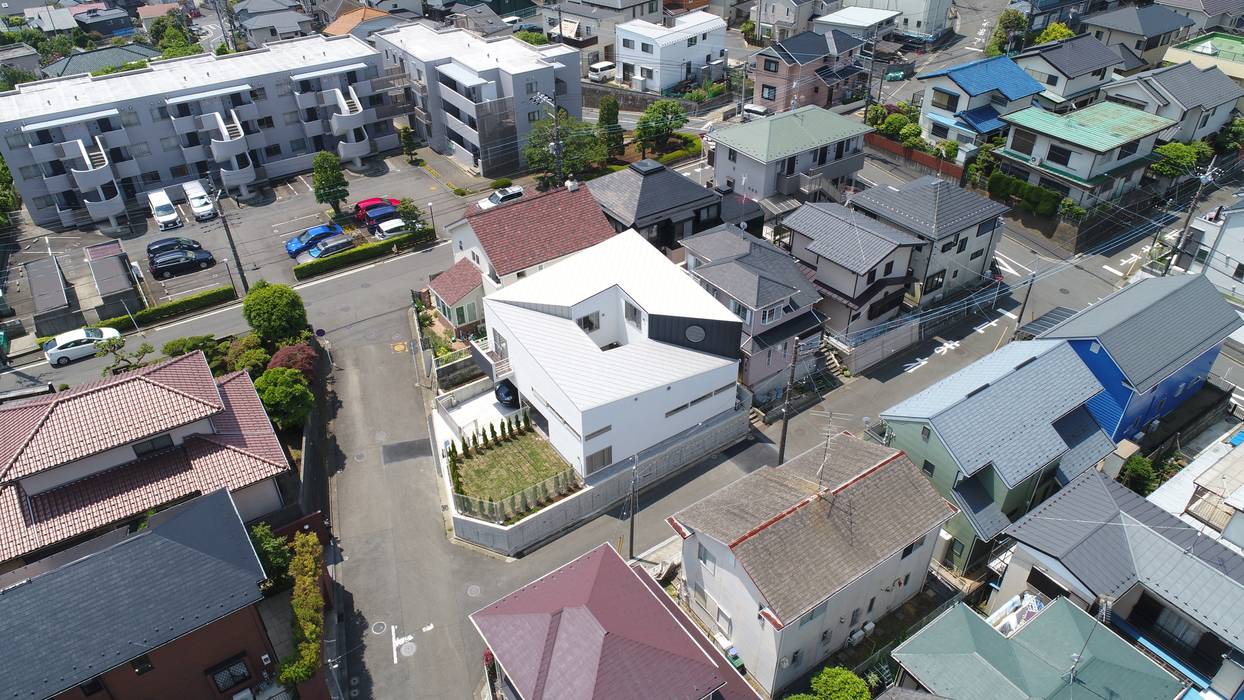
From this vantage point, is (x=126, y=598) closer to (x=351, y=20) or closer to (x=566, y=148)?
(x=566, y=148)

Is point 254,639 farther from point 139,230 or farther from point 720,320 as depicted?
point 139,230

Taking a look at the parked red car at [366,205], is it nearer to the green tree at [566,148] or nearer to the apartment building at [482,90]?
the apartment building at [482,90]

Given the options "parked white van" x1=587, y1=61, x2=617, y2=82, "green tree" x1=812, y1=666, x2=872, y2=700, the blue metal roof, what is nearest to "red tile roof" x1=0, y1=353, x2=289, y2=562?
"green tree" x1=812, y1=666, x2=872, y2=700

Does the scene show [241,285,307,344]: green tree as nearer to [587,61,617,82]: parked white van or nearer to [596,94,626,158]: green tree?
[596,94,626,158]: green tree

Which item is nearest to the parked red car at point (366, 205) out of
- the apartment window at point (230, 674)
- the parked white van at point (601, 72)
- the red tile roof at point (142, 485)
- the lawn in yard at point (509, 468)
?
the red tile roof at point (142, 485)

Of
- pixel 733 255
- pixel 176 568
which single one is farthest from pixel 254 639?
pixel 733 255

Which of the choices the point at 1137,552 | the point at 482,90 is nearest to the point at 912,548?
the point at 1137,552
